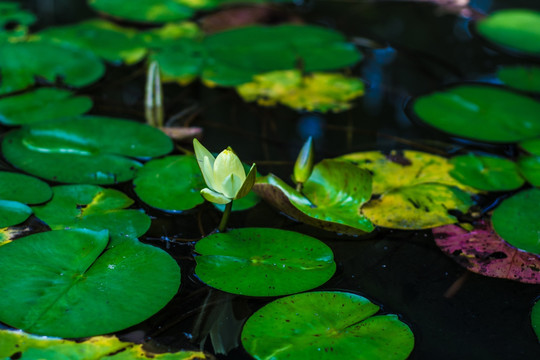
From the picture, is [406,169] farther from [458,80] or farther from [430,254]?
[458,80]

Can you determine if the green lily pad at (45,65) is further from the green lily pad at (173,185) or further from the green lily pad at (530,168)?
the green lily pad at (530,168)

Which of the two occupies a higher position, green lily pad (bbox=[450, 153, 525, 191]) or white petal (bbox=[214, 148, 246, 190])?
white petal (bbox=[214, 148, 246, 190])

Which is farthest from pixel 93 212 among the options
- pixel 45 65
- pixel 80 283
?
pixel 45 65

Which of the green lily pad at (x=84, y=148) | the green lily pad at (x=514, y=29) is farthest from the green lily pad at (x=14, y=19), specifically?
the green lily pad at (x=514, y=29)

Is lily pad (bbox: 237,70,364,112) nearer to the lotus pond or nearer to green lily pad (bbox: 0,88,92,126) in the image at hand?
the lotus pond

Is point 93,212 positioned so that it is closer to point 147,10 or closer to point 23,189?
point 23,189

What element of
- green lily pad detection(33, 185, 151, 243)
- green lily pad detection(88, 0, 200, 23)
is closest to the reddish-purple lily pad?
green lily pad detection(33, 185, 151, 243)

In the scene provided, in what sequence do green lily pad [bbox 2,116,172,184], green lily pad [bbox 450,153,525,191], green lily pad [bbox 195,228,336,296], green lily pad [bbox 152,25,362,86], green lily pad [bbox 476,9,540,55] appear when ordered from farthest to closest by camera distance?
green lily pad [bbox 476,9,540,55] < green lily pad [bbox 152,25,362,86] < green lily pad [bbox 450,153,525,191] < green lily pad [bbox 2,116,172,184] < green lily pad [bbox 195,228,336,296]

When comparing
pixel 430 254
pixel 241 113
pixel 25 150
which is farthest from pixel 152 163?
pixel 430 254

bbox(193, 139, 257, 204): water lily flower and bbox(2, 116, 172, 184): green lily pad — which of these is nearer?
bbox(193, 139, 257, 204): water lily flower
